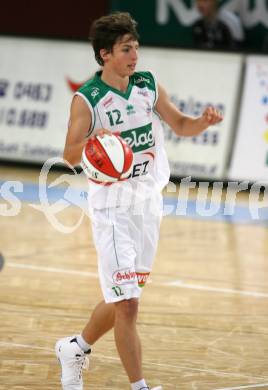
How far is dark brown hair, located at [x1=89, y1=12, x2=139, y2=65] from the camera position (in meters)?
6.57

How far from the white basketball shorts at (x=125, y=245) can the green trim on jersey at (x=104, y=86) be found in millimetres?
728

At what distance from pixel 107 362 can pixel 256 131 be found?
31.0 ft

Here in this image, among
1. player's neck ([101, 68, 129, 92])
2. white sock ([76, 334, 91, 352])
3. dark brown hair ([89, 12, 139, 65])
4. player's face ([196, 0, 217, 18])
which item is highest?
dark brown hair ([89, 12, 139, 65])

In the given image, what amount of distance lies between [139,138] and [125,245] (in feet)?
2.42

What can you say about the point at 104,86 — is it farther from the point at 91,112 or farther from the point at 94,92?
the point at 91,112

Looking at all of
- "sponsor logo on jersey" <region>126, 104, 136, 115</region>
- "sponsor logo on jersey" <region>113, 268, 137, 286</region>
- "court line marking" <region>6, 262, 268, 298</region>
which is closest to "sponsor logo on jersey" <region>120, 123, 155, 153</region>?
"sponsor logo on jersey" <region>126, 104, 136, 115</region>

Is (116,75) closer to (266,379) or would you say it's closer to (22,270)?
(266,379)

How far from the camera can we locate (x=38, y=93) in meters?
18.4

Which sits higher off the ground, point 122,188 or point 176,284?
point 122,188

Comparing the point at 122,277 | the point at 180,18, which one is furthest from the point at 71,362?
the point at 180,18

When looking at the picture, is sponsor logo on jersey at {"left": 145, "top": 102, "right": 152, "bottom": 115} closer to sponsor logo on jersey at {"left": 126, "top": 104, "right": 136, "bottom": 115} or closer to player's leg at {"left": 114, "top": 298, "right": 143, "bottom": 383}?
sponsor logo on jersey at {"left": 126, "top": 104, "right": 136, "bottom": 115}

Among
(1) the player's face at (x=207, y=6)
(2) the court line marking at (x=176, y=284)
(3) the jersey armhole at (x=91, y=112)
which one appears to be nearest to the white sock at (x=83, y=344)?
(3) the jersey armhole at (x=91, y=112)

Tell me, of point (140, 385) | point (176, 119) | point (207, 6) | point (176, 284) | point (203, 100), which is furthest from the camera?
point (207, 6)

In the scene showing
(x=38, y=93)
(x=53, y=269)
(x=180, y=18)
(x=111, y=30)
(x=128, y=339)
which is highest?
(x=111, y=30)
